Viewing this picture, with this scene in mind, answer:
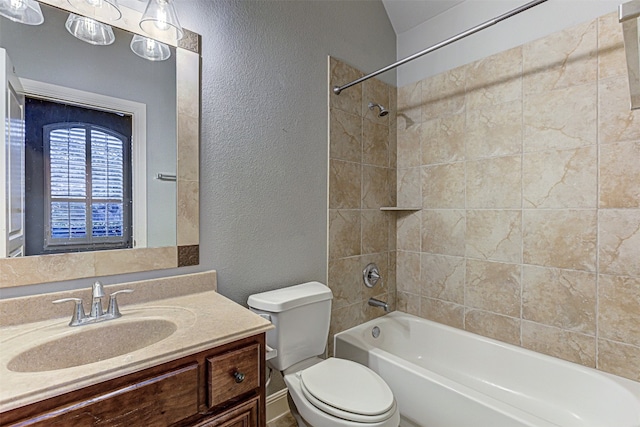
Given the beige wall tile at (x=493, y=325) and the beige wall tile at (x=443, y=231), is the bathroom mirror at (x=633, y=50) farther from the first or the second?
the beige wall tile at (x=493, y=325)

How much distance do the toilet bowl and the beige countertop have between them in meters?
0.47

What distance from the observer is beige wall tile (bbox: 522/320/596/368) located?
1616 millimetres

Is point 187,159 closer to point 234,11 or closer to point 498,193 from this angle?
point 234,11

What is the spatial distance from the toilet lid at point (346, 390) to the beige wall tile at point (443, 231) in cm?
107

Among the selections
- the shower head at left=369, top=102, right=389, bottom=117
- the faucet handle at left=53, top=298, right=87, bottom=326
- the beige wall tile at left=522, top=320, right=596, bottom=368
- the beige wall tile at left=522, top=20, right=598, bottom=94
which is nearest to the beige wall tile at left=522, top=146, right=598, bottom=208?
the beige wall tile at left=522, top=20, right=598, bottom=94

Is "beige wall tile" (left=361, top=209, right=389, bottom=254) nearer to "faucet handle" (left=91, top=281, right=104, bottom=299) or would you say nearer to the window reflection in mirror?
the window reflection in mirror

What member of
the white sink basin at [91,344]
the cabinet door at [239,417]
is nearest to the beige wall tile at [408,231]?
the cabinet door at [239,417]

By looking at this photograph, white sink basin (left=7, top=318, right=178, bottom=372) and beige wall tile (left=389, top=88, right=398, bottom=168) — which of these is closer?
white sink basin (left=7, top=318, right=178, bottom=372)

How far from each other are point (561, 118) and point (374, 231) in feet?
4.13

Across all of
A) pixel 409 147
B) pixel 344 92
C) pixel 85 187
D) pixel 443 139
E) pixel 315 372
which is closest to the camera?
pixel 85 187

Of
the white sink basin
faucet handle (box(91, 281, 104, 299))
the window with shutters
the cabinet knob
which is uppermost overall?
the window with shutters

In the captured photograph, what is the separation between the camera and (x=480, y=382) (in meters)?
1.89

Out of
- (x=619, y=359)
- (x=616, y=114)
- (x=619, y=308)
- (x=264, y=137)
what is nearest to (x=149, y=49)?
(x=264, y=137)

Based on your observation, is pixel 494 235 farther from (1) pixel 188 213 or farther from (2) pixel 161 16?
(2) pixel 161 16
